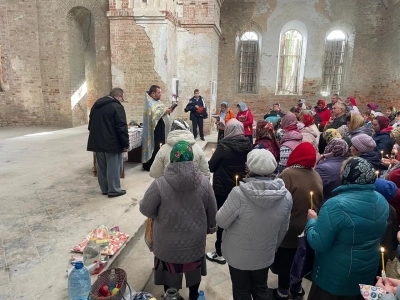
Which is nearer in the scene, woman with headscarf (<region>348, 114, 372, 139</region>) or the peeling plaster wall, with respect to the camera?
woman with headscarf (<region>348, 114, 372, 139</region>)

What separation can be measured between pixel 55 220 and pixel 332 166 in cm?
346

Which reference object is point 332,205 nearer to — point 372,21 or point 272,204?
point 272,204

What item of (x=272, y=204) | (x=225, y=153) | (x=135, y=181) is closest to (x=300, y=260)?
(x=272, y=204)

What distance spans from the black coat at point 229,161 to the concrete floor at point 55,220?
40.5 inches

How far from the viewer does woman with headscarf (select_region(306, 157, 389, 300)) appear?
1876mm

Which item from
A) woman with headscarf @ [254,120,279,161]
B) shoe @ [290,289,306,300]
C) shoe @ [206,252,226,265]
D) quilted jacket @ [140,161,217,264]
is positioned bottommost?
shoe @ [206,252,226,265]

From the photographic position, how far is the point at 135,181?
568cm

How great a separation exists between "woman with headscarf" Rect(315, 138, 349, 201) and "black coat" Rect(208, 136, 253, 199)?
0.80 metres

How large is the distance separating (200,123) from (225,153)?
6.50 m

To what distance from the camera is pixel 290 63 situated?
14.6 meters

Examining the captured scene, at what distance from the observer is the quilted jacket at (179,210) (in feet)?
7.35

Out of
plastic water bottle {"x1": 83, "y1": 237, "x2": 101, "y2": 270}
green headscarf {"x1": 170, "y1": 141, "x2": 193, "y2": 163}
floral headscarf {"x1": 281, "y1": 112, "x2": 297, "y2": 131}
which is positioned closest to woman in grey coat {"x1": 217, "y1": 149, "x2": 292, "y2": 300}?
green headscarf {"x1": 170, "y1": 141, "x2": 193, "y2": 163}

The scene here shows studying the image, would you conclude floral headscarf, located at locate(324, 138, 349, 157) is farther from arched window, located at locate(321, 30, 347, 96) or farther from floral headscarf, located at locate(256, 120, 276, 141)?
arched window, located at locate(321, 30, 347, 96)

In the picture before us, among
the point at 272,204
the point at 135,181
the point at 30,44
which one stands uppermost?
the point at 30,44
